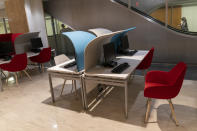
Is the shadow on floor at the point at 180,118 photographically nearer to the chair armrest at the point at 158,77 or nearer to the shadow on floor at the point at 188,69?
the chair armrest at the point at 158,77

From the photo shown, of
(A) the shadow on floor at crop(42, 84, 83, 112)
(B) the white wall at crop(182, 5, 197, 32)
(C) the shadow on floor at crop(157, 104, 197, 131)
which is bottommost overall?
(C) the shadow on floor at crop(157, 104, 197, 131)

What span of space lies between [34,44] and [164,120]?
472 centimetres

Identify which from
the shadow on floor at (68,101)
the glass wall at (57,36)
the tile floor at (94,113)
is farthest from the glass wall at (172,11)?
the shadow on floor at (68,101)

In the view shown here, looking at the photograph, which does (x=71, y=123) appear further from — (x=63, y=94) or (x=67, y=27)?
(x=67, y=27)

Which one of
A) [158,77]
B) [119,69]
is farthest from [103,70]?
[158,77]

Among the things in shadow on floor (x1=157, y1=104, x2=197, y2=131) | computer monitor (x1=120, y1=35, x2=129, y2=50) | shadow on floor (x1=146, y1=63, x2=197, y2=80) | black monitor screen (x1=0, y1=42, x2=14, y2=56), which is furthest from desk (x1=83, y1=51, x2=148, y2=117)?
black monitor screen (x1=0, y1=42, x2=14, y2=56)

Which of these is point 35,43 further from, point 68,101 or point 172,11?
point 172,11

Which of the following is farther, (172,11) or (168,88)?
(172,11)

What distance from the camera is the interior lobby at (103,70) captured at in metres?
2.82

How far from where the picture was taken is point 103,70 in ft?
10.1

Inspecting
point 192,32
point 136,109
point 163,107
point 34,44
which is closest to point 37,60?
point 34,44

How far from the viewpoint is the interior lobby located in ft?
9.24

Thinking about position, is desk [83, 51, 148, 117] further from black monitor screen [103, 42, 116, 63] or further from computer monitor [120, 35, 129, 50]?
computer monitor [120, 35, 129, 50]

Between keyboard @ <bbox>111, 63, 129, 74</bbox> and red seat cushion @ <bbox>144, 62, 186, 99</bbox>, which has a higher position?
keyboard @ <bbox>111, 63, 129, 74</bbox>
